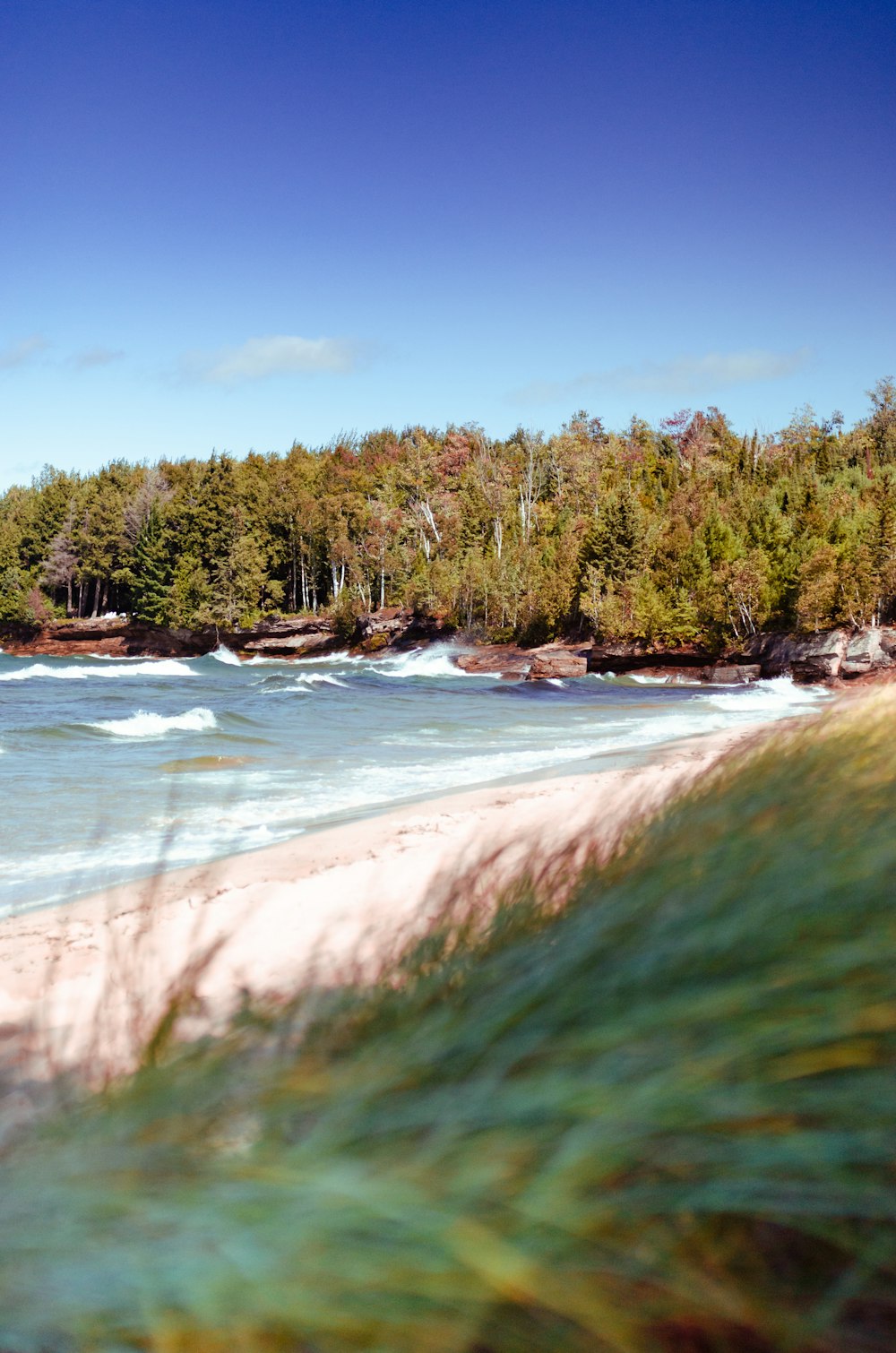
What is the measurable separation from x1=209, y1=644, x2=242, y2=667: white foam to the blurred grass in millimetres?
52115

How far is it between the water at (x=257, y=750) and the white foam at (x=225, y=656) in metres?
22.1

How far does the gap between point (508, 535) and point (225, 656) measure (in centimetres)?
2075

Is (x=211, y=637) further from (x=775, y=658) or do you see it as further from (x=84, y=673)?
(x=775, y=658)

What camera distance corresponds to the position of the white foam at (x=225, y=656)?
5372 centimetres

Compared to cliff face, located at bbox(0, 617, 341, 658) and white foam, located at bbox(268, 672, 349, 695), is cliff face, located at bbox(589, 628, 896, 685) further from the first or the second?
cliff face, located at bbox(0, 617, 341, 658)

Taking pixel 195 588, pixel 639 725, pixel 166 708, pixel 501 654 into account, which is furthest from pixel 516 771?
pixel 195 588

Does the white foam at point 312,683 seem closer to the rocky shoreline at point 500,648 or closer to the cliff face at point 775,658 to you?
the rocky shoreline at point 500,648

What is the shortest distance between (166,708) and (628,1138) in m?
21.5

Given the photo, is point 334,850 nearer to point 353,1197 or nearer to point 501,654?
point 353,1197

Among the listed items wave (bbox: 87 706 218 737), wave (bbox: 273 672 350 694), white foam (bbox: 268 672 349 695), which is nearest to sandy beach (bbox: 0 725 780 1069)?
wave (bbox: 87 706 218 737)

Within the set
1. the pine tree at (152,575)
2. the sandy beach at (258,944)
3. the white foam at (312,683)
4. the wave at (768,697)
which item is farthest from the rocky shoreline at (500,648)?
the sandy beach at (258,944)

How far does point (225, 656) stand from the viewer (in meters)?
A: 56.8

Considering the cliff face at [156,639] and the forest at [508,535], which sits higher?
the forest at [508,535]

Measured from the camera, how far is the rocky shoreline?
1222 inches
